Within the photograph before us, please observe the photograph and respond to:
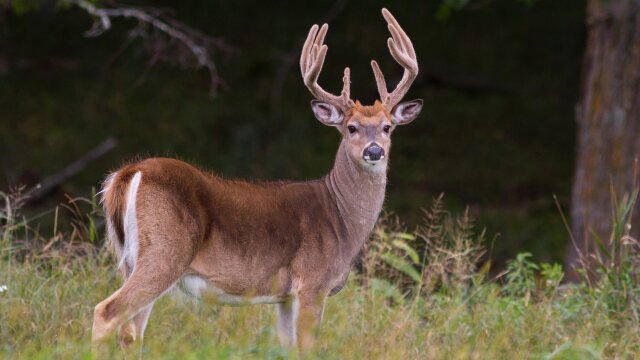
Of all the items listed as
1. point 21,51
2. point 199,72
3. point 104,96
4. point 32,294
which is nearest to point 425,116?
point 199,72

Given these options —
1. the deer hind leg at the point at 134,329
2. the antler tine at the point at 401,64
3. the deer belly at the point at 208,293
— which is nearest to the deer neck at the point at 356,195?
the antler tine at the point at 401,64

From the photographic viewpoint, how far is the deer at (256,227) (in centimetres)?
595

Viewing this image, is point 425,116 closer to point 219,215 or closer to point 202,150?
point 202,150

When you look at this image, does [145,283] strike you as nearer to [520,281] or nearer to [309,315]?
[309,315]

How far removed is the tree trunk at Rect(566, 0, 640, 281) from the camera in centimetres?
984

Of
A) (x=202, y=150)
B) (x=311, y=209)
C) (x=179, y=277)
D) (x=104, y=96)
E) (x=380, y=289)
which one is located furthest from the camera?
(x=104, y=96)

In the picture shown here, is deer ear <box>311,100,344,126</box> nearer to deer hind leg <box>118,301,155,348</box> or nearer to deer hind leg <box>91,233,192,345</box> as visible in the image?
deer hind leg <box>91,233,192,345</box>

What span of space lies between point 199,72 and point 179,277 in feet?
30.6

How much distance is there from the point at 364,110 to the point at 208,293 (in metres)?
1.38

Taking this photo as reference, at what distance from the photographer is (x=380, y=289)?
7531mm

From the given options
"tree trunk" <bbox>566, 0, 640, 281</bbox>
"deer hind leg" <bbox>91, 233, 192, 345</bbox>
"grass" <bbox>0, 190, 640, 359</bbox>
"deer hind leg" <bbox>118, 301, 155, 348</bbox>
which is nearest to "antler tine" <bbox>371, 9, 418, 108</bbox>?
"grass" <bbox>0, 190, 640, 359</bbox>

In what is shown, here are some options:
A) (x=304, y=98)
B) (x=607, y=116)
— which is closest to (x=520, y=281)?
(x=607, y=116)

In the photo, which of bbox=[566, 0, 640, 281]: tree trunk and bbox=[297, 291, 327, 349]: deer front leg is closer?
bbox=[297, 291, 327, 349]: deer front leg

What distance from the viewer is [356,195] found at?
6867 millimetres
